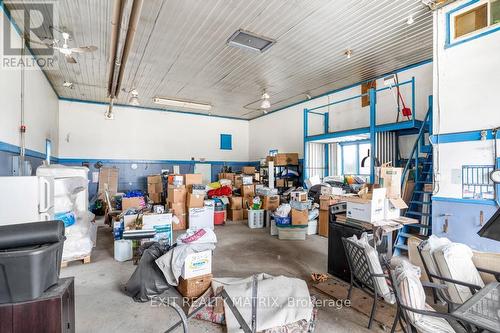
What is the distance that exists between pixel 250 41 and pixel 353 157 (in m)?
4.34

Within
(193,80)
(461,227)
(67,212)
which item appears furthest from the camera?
(193,80)

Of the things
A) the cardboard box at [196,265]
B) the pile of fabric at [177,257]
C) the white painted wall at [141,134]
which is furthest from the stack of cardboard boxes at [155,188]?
the cardboard box at [196,265]

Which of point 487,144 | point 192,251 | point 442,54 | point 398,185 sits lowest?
point 192,251

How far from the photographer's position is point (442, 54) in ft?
11.1

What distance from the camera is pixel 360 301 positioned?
2.72 metres

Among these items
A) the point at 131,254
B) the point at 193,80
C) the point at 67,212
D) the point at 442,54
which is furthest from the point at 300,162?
the point at 67,212

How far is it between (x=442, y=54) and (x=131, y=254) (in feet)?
17.9

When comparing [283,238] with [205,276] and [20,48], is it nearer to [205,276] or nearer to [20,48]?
[205,276]

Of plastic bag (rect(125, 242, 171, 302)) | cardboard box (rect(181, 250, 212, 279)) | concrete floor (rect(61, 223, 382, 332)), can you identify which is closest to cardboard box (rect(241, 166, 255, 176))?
concrete floor (rect(61, 223, 382, 332))

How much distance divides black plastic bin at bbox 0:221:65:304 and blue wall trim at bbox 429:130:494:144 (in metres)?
4.30

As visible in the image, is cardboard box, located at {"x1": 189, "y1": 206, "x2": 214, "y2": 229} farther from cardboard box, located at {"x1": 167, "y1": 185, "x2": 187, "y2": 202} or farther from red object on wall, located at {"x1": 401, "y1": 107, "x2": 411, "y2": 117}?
red object on wall, located at {"x1": 401, "y1": 107, "x2": 411, "y2": 117}

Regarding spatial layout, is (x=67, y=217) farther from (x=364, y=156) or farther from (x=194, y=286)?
(x=364, y=156)

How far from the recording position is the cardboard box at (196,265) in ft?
9.02

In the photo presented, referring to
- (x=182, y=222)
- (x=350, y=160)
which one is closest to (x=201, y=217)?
(x=182, y=222)
